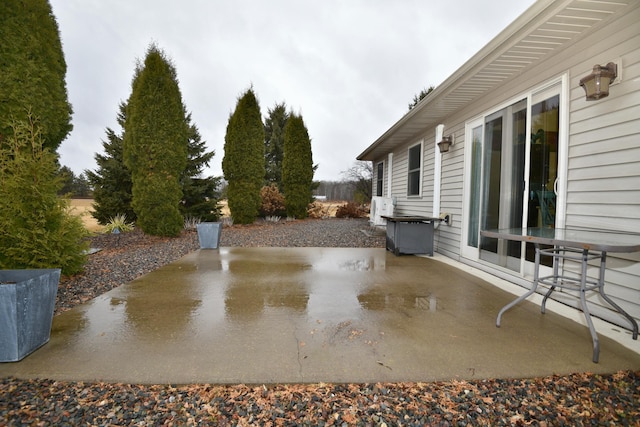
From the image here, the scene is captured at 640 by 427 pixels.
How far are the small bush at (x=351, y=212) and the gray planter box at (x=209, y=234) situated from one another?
10074mm

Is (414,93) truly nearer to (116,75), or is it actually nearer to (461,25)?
(461,25)

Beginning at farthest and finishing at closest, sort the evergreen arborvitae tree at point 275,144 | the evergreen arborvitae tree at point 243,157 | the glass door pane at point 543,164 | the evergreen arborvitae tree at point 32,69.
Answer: the evergreen arborvitae tree at point 275,144 < the evergreen arborvitae tree at point 243,157 < the evergreen arborvitae tree at point 32,69 < the glass door pane at point 543,164

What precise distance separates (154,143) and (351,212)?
10260 mm

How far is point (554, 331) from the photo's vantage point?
2350mm

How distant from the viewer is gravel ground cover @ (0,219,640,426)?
4.55 feet

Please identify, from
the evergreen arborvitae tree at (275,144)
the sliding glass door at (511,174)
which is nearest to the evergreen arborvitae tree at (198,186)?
the evergreen arborvitae tree at (275,144)

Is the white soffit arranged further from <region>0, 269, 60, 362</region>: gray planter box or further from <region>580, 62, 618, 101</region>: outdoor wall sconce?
<region>0, 269, 60, 362</region>: gray planter box

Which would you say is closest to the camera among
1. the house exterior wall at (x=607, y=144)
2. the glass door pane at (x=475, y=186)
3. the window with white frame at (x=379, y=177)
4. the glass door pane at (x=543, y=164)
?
the house exterior wall at (x=607, y=144)

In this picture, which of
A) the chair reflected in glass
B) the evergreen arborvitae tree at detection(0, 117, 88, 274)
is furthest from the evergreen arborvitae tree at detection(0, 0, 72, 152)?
the chair reflected in glass

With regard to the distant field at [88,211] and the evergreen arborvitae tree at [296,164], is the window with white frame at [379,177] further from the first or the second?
the distant field at [88,211]

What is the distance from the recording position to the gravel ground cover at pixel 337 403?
4.55ft

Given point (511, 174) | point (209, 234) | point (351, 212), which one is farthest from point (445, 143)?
point (351, 212)

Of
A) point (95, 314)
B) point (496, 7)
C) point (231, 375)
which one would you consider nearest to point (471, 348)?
point (231, 375)

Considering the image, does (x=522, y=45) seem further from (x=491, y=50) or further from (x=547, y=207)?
(x=547, y=207)
